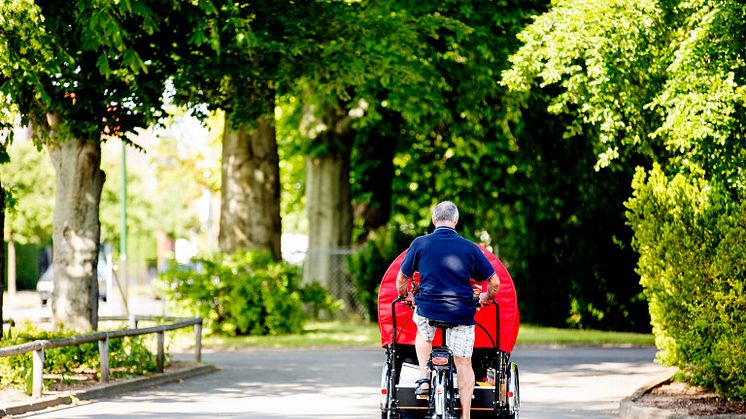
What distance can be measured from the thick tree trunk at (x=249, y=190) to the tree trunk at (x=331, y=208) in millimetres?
4597

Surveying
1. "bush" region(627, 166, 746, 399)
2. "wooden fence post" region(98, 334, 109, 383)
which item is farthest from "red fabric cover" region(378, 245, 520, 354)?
"wooden fence post" region(98, 334, 109, 383)

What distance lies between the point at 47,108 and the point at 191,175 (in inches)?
1266

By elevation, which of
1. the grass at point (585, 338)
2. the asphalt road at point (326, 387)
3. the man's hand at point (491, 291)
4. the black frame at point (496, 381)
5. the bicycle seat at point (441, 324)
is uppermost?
the man's hand at point (491, 291)

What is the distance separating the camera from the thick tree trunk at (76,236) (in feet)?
58.9

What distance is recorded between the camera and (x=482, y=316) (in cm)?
998

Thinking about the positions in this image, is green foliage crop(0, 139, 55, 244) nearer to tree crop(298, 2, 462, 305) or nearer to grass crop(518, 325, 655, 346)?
tree crop(298, 2, 462, 305)

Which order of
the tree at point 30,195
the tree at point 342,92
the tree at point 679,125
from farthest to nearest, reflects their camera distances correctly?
the tree at point 30,195, the tree at point 342,92, the tree at point 679,125

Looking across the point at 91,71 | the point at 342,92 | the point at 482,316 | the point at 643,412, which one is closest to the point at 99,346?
the point at 91,71

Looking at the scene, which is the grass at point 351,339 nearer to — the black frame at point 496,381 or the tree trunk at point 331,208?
the tree trunk at point 331,208

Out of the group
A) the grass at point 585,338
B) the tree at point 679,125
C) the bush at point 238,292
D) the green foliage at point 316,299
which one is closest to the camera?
the tree at point 679,125

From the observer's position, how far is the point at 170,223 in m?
73.4

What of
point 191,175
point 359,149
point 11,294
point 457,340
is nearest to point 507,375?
point 457,340

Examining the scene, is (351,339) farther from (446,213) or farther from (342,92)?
(446,213)

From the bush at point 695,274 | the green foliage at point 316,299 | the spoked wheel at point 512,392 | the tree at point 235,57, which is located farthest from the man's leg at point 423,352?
the green foliage at point 316,299
